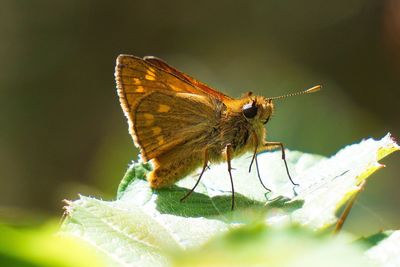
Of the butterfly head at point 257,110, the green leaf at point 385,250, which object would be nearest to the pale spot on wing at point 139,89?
the butterfly head at point 257,110

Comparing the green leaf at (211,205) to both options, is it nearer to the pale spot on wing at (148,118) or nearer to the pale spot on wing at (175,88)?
the pale spot on wing at (148,118)

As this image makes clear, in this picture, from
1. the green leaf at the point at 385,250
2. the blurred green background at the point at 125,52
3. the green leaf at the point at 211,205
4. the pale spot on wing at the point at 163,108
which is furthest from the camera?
the blurred green background at the point at 125,52

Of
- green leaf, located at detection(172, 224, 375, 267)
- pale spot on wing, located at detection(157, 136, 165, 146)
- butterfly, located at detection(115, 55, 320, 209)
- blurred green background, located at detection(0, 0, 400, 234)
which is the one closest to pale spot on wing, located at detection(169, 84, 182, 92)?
butterfly, located at detection(115, 55, 320, 209)

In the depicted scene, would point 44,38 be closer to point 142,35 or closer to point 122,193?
point 142,35

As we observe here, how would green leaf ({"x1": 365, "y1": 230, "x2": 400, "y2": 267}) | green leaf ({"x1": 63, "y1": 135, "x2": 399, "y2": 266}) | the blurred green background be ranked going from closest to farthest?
green leaf ({"x1": 365, "y1": 230, "x2": 400, "y2": 267})
green leaf ({"x1": 63, "y1": 135, "x2": 399, "y2": 266})
the blurred green background

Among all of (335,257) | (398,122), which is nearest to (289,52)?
(398,122)

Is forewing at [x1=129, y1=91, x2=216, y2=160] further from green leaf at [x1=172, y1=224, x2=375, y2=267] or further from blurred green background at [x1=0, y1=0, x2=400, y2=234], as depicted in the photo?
blurred green background at [x1=0, y1=0, x2=400, y2=234]

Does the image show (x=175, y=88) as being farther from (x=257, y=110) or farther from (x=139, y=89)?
(x=257, y=110)
